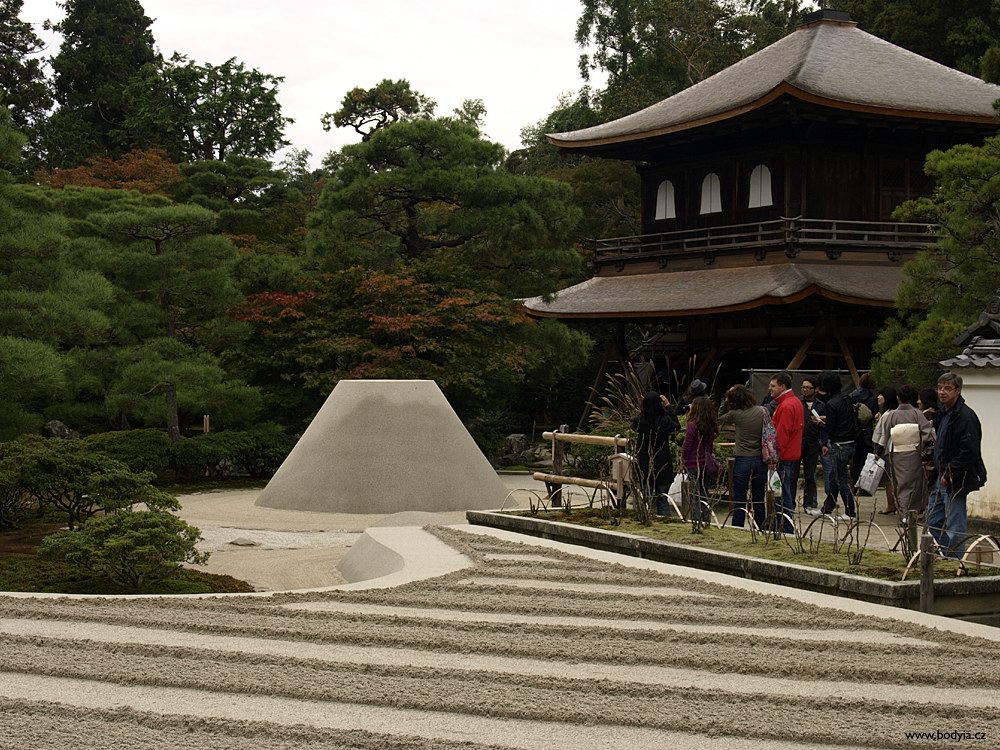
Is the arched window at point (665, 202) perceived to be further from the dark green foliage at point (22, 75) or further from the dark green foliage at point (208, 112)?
the dark green foliage at point (22, 75)

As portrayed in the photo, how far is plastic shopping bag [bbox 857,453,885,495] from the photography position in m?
12.2

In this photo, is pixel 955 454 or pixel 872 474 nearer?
pixel 955 454

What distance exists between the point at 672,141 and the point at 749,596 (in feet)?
64.6

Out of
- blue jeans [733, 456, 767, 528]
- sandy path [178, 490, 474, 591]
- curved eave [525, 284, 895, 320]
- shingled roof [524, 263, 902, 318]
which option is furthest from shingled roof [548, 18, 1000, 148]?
blue jeans [733, 456, 767, 528]

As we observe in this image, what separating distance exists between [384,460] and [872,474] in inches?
269

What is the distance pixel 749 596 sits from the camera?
311 inches

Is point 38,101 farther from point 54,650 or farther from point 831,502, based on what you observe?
point 54,650

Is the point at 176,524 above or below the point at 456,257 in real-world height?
below

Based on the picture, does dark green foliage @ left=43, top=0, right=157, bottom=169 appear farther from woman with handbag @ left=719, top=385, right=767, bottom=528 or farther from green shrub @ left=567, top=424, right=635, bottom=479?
woman with handbag @ left=719, top=385, right=767, bottom=528

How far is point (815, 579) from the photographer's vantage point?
8.30 m

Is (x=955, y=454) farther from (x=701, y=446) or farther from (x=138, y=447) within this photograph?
(x=138, y=447)

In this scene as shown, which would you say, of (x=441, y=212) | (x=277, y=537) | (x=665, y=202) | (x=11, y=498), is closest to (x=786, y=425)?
(x=277, y=537)

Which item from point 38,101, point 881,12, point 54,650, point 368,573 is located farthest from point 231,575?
point 38,101

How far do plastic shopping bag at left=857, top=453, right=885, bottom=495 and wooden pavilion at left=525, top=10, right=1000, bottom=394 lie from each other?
890 centimetres
